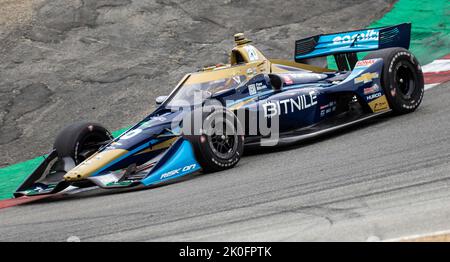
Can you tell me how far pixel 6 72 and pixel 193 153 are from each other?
24.6ft

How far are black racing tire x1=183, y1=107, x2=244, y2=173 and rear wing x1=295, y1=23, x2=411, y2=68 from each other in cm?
277

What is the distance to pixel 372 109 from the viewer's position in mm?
9961

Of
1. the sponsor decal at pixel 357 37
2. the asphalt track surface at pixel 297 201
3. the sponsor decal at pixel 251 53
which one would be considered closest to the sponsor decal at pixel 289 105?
the asphalt track surface at pixel 297 201

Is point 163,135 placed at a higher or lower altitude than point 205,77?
lower

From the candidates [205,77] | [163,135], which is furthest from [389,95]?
[163,135]

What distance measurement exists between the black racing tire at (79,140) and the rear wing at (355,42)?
3197 mm

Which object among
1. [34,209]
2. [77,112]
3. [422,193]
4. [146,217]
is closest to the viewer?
[422,193]

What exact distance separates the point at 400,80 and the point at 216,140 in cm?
280

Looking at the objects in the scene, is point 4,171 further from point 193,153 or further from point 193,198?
point 193,198

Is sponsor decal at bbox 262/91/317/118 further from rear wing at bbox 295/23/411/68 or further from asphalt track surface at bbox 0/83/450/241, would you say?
rear wing at bbox 295/23/411/68

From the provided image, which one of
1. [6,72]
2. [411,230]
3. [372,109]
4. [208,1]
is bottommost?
[411,230]

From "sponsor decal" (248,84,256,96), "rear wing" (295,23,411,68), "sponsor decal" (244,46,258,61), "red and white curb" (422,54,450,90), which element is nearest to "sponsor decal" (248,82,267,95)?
"sponsor decal" (248,84,256,96)

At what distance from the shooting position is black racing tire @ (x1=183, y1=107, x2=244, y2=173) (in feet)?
28.4

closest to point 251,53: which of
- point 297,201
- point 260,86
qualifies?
point 260,86
